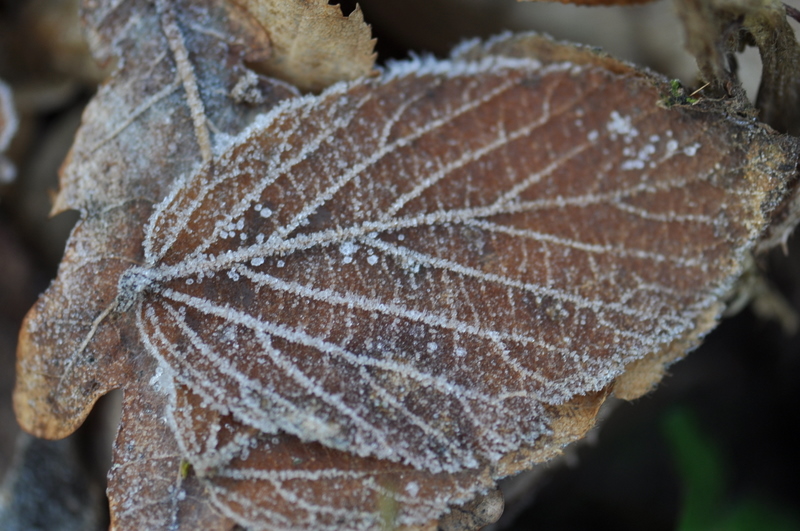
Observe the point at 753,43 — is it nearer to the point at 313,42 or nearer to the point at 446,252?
the point at 446,252

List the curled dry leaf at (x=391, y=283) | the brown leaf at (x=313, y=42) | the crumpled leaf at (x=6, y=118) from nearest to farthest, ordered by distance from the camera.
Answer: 1. the curled dry leaf at (x=391, y=283)
2. the brown leaf at (x=313, y=42)
3. the crumpled leaf at (x=6, y=118)

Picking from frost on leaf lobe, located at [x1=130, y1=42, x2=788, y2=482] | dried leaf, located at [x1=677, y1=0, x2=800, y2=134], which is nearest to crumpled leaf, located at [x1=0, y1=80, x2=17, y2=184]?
frost on leaf lobe, located at [x1=130, y1=42, x2=788, y2=482]

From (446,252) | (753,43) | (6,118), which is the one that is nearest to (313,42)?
(446,252)

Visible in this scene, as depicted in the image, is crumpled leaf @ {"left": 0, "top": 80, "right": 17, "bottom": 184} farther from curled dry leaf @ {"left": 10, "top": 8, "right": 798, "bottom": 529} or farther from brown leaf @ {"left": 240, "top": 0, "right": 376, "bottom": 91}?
brown leaf @ {"left": 240, "top": 0, "right": 376, "bottom": 91}

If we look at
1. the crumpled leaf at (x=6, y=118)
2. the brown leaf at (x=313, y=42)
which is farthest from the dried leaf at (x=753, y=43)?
the crumpled leaf at (x=6, y=118)

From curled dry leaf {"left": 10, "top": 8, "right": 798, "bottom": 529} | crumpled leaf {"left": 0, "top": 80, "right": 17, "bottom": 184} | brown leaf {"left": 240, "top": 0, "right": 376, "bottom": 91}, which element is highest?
brown leaf {"left": 240, "top": 0, "right": 376, "bottom": 91}

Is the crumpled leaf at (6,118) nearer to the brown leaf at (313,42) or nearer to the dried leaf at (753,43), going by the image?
the brown leaf at (313,42)

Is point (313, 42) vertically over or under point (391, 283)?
over
